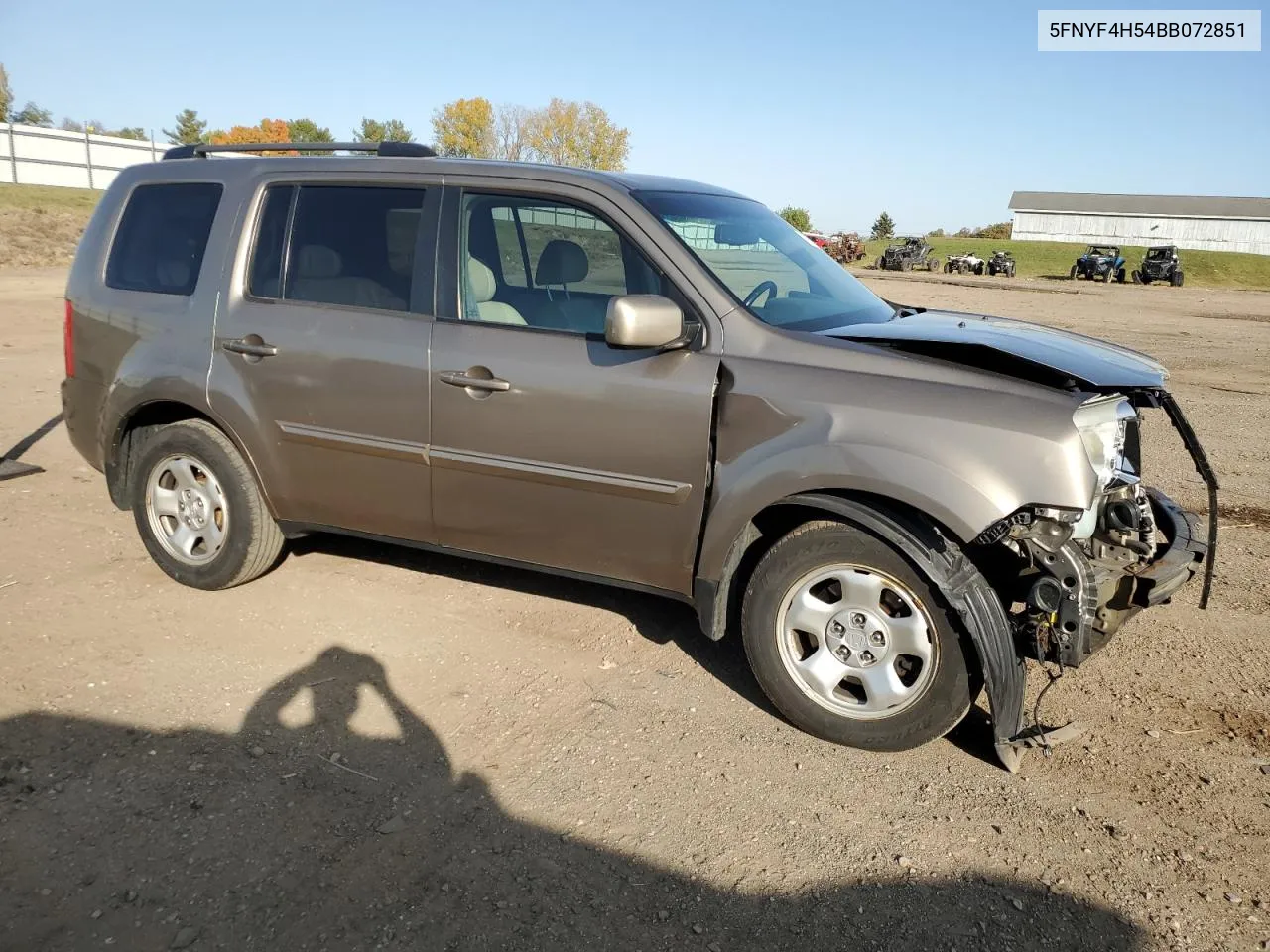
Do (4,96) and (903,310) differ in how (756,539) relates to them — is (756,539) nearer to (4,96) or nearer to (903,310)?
(903,310)

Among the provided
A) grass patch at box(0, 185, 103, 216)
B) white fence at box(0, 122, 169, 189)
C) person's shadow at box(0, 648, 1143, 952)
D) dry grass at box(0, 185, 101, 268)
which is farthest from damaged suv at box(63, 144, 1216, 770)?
white fence at box(0, 122, 169, 189)

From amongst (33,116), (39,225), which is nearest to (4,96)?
(33,116)

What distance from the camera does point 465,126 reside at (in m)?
74.1

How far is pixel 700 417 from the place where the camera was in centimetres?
372

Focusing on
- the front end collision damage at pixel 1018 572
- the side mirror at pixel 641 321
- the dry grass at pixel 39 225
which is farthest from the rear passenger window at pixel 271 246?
the dry grass at pixel 39 225

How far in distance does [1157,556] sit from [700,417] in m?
1.79

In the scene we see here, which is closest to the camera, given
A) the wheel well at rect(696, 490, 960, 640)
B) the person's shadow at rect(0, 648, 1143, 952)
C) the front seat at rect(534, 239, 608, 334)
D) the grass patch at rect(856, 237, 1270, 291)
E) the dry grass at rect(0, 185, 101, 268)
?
the person's shadow at rect(0, 648, 1143, 952)

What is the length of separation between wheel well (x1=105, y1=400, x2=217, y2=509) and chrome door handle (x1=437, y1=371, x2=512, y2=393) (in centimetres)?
150

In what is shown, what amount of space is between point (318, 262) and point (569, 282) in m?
1.24

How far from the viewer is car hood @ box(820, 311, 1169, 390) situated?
3428 mm

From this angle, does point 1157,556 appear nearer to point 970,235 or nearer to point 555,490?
point 555,490

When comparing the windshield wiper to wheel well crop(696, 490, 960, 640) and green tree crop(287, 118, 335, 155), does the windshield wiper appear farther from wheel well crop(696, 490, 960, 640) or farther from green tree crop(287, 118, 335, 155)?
green tree crop(287, 118, 335, 155)

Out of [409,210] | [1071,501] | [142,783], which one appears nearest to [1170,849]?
[1071,501]

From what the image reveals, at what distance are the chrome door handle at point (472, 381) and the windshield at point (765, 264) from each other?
915 mm
